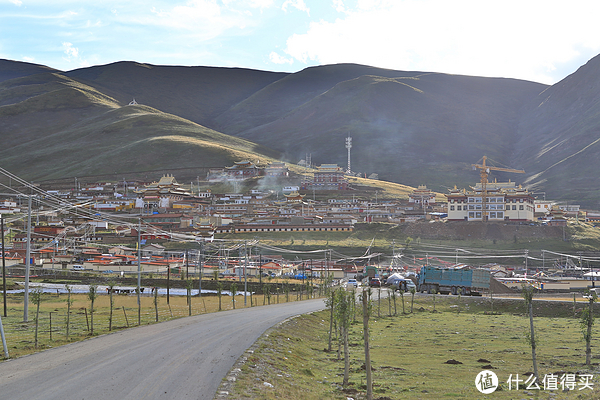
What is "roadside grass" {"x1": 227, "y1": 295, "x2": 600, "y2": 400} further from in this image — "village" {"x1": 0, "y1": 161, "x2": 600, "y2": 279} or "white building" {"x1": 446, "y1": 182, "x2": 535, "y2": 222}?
"white building" {"x1": 446, "y1": 182, "x2": 535, "y2": 222}

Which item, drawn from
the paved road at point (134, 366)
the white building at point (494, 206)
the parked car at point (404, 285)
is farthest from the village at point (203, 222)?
the paved road at point (134, 366)

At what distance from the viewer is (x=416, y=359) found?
2941cm

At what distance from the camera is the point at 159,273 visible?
102875 mm

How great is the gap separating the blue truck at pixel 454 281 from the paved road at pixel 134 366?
41706 millimetres

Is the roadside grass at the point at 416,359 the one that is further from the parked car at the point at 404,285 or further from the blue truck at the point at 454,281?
the parked car at the point at 404,285

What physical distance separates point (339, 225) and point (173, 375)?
425ft

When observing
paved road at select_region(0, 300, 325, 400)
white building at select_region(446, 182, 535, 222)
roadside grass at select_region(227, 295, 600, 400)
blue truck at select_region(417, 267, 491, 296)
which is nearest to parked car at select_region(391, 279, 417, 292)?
blue truck at select_region(417, 267, 491, 296)

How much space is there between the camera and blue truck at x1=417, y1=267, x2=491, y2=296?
6875 cm

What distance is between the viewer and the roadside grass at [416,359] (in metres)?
21.0

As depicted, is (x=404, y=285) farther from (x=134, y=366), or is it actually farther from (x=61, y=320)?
(x=134, y=366)

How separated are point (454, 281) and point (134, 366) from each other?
5498 centimetres

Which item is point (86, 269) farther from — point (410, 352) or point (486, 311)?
point (410, 352)

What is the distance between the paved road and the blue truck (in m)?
41.7

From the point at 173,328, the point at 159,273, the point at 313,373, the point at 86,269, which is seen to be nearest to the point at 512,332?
the point at 313,373
